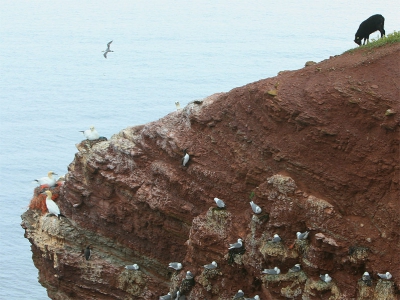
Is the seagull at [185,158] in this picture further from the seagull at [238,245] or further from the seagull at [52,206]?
the seagull at [52,206]

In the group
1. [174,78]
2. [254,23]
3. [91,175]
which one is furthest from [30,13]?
[91,175]

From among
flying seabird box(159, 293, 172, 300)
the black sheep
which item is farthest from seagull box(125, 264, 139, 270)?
the black sheep

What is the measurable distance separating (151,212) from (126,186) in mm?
1017

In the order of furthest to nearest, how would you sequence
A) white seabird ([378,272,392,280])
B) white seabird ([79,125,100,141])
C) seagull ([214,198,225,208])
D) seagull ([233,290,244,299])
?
white seabird ([79,125,100,141])
seagull ([214,198,225,208])
seagull ([233,290,244,299])
white seabird ([378,272,392,280])

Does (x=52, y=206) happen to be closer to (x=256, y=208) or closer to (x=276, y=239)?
(x=256, y=208)

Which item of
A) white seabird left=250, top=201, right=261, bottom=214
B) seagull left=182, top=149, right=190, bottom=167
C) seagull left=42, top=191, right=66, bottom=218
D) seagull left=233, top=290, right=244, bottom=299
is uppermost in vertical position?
seagull left=182, top=149, right=190, bottom=167

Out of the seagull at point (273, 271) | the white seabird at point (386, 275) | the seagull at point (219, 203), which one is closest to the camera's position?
the white seabird at point (386, 275)

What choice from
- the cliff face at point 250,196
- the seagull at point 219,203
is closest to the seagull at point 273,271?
the cliff face at point 250,196

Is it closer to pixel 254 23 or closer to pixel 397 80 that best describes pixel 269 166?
pixel 397 80

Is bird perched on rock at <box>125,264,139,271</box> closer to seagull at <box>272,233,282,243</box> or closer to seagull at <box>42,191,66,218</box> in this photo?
seagull at <box>42,191,66,218</box>

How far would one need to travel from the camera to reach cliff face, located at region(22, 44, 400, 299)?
19656 mm

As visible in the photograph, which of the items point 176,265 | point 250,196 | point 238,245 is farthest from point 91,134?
point 238,245

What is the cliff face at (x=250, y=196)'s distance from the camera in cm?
1966

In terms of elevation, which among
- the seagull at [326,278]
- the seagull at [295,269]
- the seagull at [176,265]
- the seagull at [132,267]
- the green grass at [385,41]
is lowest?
the seagull at [132,267]
